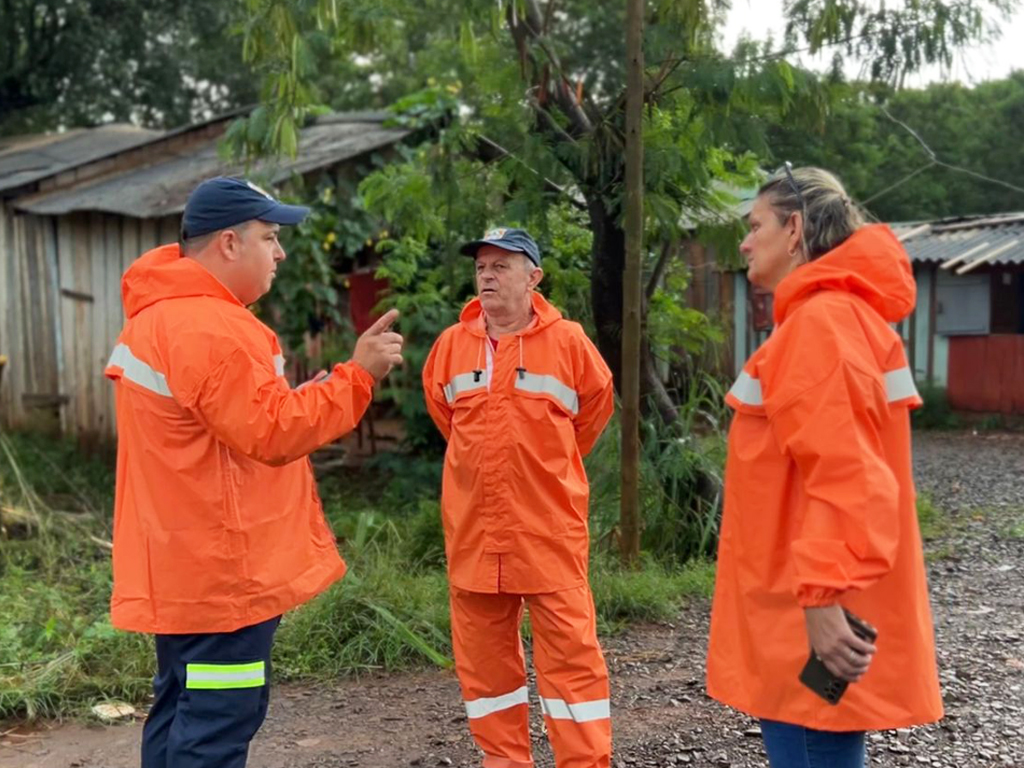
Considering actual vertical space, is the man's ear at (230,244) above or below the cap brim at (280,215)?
below

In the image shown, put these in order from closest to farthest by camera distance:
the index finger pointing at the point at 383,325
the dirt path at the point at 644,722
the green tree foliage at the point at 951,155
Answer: the index finger pointing at the point at 383,325, the dirt path at the point at 644,722, the green tree foliage at the point at 951,155

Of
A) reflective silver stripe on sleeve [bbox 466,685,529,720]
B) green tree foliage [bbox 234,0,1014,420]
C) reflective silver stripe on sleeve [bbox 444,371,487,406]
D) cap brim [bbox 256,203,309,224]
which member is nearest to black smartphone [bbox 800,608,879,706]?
reflective silver stripe on sleeve [bbox 466,685,529,720]

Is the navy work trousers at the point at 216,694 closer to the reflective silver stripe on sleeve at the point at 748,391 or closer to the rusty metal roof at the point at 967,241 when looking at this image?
the reflective silver stripe on sleeve at the point at 748,391

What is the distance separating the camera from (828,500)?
2275 mm

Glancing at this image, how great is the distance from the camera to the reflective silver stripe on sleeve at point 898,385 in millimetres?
2412

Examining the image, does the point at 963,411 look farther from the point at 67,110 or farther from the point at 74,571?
the point at 67,110

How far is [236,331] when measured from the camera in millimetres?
2959

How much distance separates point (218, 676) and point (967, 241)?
16622 mm

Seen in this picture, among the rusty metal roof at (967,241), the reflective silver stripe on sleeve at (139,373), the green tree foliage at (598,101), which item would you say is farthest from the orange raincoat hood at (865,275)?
the rusty metal roof at (967,241)

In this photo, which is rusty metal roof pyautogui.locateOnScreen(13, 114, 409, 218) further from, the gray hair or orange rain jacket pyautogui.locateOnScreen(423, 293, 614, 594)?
the gray hair

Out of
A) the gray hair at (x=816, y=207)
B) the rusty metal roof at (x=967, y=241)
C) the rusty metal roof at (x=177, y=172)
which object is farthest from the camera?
the rusty metal roof at (x=967, y=241)

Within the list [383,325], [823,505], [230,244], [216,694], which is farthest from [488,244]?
[823,505]

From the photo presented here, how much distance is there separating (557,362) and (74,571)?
4364 mm

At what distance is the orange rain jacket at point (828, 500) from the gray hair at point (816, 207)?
3.1 inches
